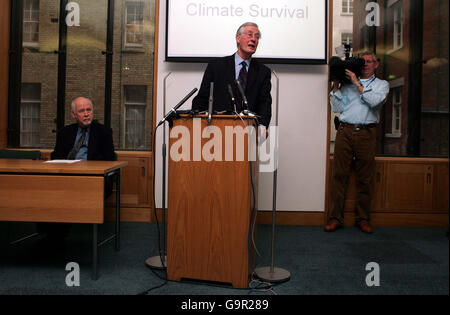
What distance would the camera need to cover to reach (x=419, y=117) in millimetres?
4445

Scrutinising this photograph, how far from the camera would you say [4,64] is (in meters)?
4.15

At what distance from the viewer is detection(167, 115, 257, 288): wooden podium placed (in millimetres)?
2146

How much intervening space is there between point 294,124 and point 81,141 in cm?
210

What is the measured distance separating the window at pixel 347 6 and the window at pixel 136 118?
7.92 feet

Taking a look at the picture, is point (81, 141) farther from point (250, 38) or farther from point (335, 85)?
point (335, 85)

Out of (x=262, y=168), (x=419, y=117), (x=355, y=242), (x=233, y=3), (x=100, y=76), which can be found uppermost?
(x=233, y=3)

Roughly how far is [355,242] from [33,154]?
9.51 ft

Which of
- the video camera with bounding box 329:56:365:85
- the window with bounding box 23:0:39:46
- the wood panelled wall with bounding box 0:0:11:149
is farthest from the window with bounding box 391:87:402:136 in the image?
the wood panelled wall with bounding box 0:0:11:149
